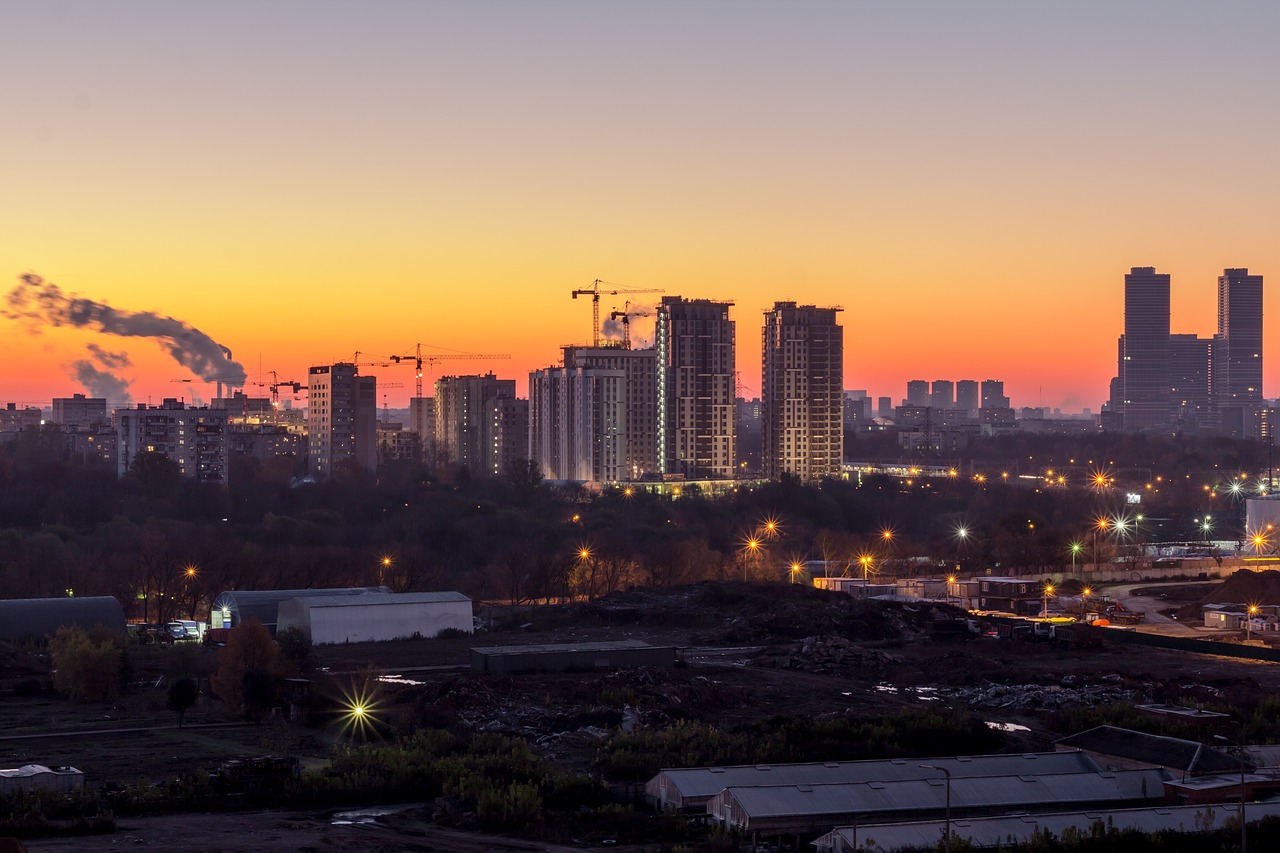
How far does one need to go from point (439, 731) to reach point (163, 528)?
117 ft

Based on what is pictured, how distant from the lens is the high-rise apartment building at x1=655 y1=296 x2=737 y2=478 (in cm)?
10069

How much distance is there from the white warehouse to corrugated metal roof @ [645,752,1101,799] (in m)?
16.7

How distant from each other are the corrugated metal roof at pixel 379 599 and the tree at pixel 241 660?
6.92 meters

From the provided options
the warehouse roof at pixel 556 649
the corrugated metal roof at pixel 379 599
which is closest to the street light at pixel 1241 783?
the warehouse roof at pixel 556 649

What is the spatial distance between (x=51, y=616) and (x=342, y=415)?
63631 mm

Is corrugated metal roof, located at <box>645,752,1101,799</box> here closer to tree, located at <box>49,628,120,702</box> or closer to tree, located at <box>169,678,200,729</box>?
tree, located at <box>169,678,200,729</box>

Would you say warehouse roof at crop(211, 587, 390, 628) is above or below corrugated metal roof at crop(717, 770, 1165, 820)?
above

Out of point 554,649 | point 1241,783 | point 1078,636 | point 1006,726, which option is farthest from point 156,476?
point 1241,783

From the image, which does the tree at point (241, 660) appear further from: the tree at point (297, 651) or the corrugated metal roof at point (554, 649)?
the corrugated metal roof at point (554, 649)

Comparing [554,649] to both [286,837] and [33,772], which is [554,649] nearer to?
[33,772]

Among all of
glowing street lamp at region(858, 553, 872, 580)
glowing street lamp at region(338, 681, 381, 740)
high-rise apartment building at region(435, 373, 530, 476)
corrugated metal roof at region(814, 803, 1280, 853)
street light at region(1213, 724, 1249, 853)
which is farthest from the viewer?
high-rise apartment building at region(435, 373, 530, 476)

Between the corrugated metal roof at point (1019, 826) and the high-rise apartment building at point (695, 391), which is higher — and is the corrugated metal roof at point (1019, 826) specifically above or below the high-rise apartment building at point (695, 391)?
below

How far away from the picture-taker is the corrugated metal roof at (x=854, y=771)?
18.5 metres

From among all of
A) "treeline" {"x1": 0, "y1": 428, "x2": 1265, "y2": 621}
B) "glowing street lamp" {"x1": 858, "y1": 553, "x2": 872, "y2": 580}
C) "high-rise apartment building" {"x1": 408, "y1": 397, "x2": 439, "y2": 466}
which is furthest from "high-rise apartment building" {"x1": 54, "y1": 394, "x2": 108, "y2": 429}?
Answer: "glowing street lamp" {"x1": 858, "y1": 553, "x2": 872, "y2": 580}
